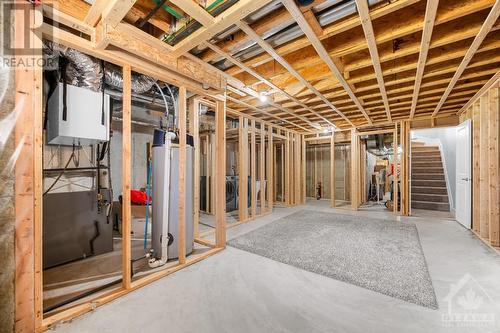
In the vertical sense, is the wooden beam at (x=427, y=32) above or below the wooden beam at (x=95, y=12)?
above

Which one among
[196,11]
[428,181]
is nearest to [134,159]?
[196,11]

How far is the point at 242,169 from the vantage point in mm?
4281

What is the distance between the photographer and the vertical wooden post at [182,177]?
8.09 feet

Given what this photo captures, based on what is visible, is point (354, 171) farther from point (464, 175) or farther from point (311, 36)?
point (311, 36)

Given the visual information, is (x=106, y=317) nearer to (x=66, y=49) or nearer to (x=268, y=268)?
(x=268, y=268)

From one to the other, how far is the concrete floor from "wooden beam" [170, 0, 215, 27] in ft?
7.80

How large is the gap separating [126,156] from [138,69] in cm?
91

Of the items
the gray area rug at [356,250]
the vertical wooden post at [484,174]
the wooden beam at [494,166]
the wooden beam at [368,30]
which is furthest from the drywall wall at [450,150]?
the wooden beam at [368,30]

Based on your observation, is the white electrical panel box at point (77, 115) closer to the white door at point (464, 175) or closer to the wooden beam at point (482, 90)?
the wooden beam at point (482, 90)

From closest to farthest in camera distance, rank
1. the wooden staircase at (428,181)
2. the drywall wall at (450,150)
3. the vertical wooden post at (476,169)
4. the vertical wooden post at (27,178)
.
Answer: the vertical wooden post at (27,178) → the vertical wooden post at (476,169) → the wooden staircase at (428,181) → the drywall wall at (450,150)

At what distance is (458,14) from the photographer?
1815 millimetres

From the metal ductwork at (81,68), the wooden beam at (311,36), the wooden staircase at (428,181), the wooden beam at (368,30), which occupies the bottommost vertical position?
the wooden staircase at (428,181)

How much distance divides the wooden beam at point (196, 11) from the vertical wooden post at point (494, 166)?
166 inches

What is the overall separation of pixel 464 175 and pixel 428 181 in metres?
2.85
